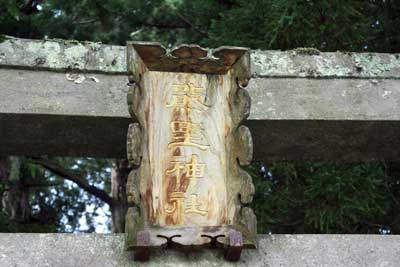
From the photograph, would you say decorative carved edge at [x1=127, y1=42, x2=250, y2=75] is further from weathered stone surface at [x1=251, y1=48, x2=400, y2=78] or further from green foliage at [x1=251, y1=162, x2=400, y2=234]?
green foliage at [x1=251, y1=162, x2=400, y2=234]

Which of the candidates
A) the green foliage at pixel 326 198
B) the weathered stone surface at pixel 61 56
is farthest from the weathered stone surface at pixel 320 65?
the green foliage at pixel 326 198

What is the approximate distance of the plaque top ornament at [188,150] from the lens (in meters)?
2.78

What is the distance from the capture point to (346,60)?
11.0 feet

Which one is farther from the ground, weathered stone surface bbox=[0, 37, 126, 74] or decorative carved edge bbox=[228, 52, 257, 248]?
weathered stone surface bbox=[0, 37, 126, 74]

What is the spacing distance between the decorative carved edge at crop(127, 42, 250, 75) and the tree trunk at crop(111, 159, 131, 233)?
141 inches

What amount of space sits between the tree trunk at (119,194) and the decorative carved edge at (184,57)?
3.57 metres

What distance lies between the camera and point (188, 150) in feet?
9.52

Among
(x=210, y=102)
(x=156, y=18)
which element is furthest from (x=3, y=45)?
(x=156, y=18)

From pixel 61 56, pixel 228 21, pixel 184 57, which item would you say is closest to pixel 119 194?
pixel 228 21

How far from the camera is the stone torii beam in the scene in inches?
122

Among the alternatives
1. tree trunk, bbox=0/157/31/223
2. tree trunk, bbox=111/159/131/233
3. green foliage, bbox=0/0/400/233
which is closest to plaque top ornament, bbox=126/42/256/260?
green foliage, bbox=0/0/400/233

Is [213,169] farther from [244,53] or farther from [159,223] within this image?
[244,53]

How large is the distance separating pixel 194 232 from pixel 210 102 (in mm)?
544

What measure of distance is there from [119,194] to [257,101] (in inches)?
147
